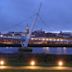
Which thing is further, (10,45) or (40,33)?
(40,33)

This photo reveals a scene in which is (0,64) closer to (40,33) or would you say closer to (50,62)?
(50,62)

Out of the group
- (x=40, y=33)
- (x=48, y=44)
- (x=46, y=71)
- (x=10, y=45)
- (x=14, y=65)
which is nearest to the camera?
(x=46, y=71)

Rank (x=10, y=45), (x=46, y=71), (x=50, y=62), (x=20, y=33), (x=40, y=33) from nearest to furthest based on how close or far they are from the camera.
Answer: (x=46, y=71)
(x=50, y=62)
(x=10, y=45)
(x=20, y=33)
(x=40, y=33)

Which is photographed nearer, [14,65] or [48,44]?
[14,65]

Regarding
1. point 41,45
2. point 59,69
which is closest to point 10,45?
point 41,45

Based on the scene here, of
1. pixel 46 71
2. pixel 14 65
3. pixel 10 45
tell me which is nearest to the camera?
pixel 46 71

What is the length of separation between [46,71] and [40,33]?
5067cm

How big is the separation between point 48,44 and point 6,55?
3288 cm

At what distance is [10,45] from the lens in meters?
51.8

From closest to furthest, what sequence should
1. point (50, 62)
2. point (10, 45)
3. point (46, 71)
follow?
point (46, 71)
point (50, 62)
point (10, 45)

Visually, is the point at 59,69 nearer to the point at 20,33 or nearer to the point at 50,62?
the point at 50,62

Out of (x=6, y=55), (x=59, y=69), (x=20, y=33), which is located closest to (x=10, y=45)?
(x=20, y=33)

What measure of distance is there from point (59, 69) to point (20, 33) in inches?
1672

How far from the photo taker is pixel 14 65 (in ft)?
70.0
